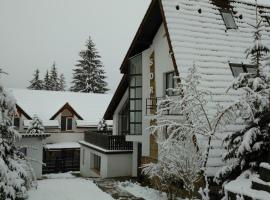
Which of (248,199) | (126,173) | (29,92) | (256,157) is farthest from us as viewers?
(29,92)

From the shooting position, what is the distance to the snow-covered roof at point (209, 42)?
14905 mm

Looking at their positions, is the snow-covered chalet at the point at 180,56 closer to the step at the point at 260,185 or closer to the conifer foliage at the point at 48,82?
the step at the point at 260,185

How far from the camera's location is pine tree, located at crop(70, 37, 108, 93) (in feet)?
212

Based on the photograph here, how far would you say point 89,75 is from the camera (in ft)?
216

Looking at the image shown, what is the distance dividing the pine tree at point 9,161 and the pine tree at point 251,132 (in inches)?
265

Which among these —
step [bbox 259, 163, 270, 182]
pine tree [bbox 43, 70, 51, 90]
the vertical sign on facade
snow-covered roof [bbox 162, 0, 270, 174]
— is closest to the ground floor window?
the vertical sign on facade

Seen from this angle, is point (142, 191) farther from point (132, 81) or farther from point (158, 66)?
point (132, 81)

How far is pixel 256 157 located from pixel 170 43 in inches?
265

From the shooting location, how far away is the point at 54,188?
17250 mm

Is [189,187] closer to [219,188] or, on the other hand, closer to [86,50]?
[219,188]

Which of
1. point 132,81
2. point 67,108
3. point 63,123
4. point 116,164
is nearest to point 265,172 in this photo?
point 132,81

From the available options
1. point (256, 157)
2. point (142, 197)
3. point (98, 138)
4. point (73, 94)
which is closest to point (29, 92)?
point (73, 94)

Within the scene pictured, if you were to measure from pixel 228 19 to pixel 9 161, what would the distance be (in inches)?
523

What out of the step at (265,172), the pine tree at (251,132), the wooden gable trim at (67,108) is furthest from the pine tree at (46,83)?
the step at (265,172)
